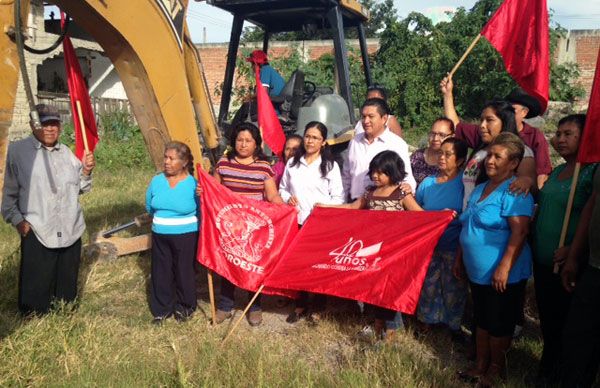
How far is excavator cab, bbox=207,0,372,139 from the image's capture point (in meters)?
5.70

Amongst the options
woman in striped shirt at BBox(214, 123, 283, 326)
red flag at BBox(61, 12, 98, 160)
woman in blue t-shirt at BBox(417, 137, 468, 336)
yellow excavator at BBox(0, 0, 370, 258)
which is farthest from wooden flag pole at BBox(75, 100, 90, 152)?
woman in blue t-shirt at BBox(417, 137, 468, 336)

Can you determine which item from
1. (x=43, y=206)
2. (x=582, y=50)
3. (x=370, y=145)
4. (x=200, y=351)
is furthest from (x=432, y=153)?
(x=582, y=50)

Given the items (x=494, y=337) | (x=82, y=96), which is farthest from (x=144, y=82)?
(x=494, y=337)

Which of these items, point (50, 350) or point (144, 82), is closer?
point (50, 350)

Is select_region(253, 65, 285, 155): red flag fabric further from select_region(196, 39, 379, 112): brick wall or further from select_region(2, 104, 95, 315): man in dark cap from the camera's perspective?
select_region(196, 39, 379, 112): brick wall

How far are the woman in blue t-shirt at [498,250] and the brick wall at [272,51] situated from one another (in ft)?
50.5

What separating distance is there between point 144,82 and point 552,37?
1591 cm

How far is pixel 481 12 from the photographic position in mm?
17422

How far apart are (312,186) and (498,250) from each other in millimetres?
1684

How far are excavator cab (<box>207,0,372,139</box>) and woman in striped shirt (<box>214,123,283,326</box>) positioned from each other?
1.25 m

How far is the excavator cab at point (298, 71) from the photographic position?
5.70 metres

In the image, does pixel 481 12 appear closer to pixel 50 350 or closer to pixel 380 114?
pixel 380 114

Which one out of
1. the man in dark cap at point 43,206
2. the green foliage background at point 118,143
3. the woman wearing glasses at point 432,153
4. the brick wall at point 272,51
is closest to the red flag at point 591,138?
the woman wearing glasses at point 432,153

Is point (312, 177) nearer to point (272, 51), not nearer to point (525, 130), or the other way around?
point (525, 130)
